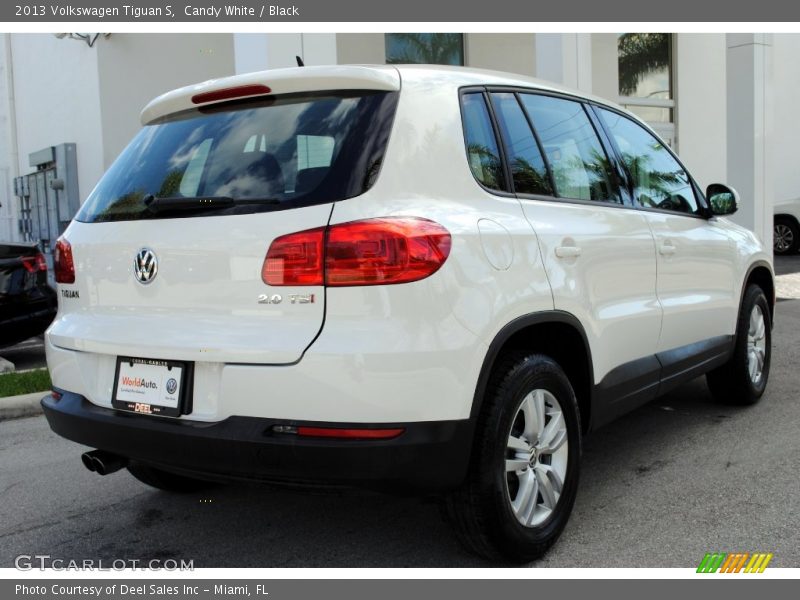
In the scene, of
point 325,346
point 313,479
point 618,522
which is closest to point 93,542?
point 313,479

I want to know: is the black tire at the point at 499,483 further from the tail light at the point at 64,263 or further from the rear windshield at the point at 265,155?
the tail light at the point at 64,263

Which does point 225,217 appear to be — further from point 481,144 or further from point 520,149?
point 520,149

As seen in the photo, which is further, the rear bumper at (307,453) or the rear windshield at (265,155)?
the rear windshield at (265,155)

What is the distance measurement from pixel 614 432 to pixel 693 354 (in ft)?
2.40

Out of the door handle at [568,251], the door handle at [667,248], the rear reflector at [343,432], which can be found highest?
the door handle at [568,251]

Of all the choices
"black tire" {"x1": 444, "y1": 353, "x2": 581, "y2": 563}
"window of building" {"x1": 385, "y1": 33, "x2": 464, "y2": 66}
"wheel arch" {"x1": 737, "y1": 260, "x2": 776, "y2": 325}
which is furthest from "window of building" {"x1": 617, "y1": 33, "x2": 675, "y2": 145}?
"black tire" {"x1": 444, "y1": 353, "x2": 581, "y2": 563}

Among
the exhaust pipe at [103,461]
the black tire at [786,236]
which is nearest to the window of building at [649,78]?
the black tire at [786,236]

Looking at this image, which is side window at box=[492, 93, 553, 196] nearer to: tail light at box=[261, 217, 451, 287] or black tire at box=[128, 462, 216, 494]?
tail light at box=[261, 217, 451, 287]

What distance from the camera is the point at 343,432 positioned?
8.06ft

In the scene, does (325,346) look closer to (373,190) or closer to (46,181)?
(373,190)

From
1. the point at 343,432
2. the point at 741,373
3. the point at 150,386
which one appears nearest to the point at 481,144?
the point at 343,432

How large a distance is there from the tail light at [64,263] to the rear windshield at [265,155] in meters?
0.14

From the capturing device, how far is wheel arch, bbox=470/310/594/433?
267cm

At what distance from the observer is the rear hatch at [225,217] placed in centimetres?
254
